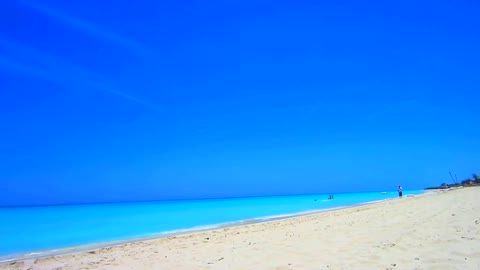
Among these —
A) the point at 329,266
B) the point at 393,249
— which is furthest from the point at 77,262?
the point at 393,249

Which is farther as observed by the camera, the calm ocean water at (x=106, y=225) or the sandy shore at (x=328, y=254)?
the calm ocean water at (x=106, y=225)

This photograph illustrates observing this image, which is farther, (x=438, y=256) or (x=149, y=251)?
(x=149, y=251)

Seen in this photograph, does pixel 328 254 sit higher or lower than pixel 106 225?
lower

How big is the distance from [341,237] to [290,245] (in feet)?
4.91

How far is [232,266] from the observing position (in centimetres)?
647

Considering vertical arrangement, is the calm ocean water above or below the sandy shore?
above

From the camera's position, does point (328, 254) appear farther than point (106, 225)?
No

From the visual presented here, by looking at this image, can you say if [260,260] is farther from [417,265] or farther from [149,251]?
[149,251]

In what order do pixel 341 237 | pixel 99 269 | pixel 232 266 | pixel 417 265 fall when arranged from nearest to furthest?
pixel 417 265
pixel 232 266
pixel 99 269
pixel 341 237

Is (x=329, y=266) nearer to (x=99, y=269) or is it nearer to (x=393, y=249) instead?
(x=393, y=249)

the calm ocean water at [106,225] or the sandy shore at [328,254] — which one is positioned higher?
the calm ocean water at [106,225]

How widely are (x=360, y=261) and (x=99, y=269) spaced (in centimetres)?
517

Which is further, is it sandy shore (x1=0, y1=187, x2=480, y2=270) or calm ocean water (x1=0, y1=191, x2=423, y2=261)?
calm ocean water (x1=0, y1=191, x2=423, y2=261)

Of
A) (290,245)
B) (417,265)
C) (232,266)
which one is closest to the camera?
(417,265)
